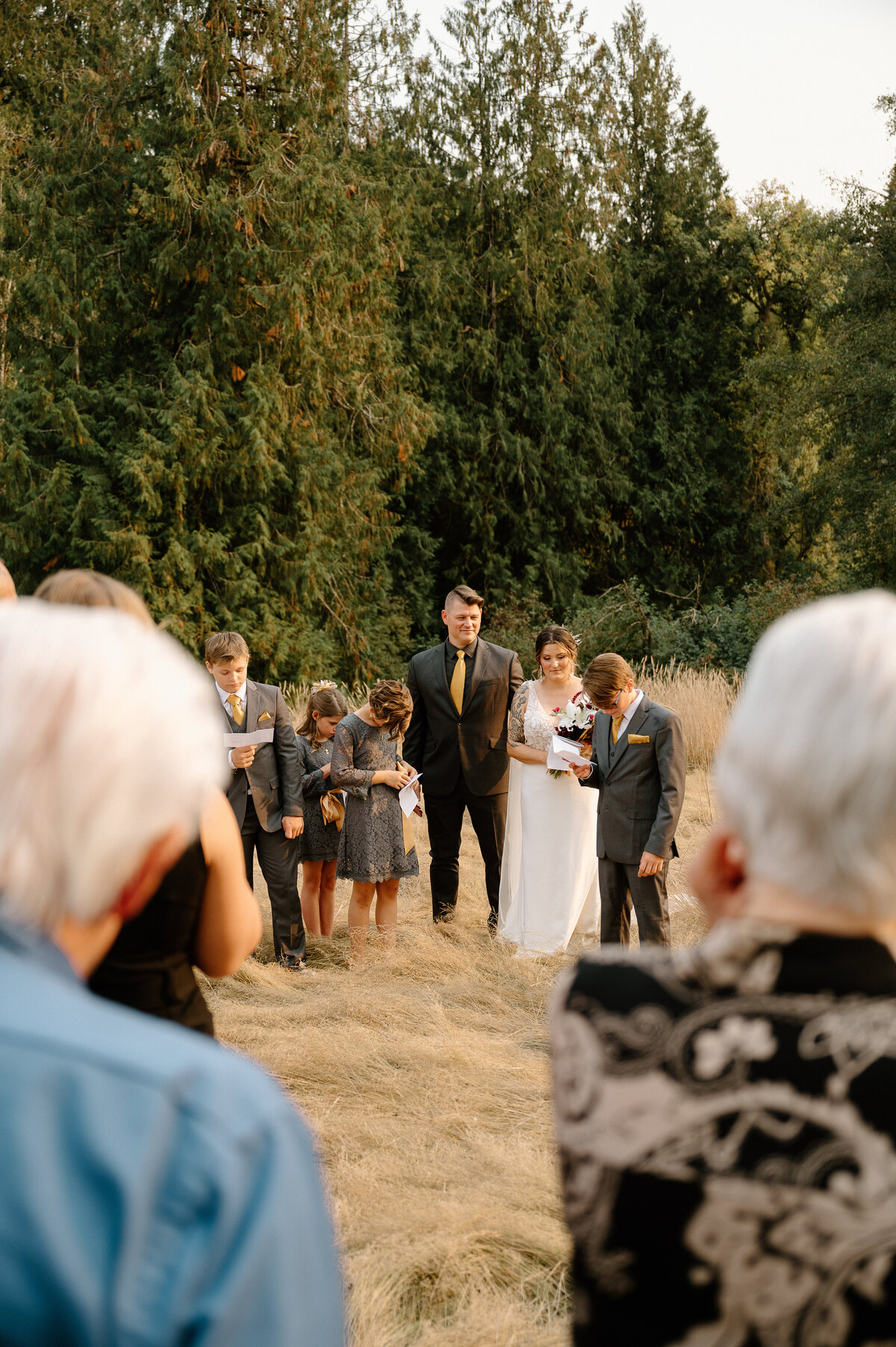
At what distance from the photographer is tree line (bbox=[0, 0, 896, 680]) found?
61.5ft

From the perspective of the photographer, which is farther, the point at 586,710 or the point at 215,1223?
the point at 586,710

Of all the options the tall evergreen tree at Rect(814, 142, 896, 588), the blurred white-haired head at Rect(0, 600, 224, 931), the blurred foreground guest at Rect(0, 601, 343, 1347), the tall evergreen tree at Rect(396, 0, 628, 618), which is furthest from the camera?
the tall evergreen tree at Rect(396, 0, 628, 618)

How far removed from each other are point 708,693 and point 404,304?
15006mm

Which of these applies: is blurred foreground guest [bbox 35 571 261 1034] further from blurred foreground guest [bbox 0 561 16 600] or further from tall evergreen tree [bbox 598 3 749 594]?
tall evergreen tree [bbox 598 3 749 594]

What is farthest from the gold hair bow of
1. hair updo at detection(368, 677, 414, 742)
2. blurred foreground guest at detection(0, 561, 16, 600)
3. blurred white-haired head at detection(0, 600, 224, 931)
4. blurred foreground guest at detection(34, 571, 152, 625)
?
blurred white-haired head at detection(0, 600, 224, 931)

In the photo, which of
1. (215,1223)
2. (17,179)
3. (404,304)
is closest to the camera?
(215,1223)

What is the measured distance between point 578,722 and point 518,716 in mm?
701

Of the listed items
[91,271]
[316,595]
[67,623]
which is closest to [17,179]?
[91,271]

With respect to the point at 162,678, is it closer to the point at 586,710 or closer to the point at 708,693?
the point at 586,710

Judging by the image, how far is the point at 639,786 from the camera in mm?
5305

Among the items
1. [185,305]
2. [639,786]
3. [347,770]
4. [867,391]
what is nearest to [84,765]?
[639,786]

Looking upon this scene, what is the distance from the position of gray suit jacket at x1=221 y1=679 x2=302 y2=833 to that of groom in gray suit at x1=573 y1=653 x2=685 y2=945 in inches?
64.4

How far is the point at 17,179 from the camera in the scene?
18.6 meters

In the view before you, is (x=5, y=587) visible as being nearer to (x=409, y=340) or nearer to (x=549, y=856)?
(x=549, y=856)
